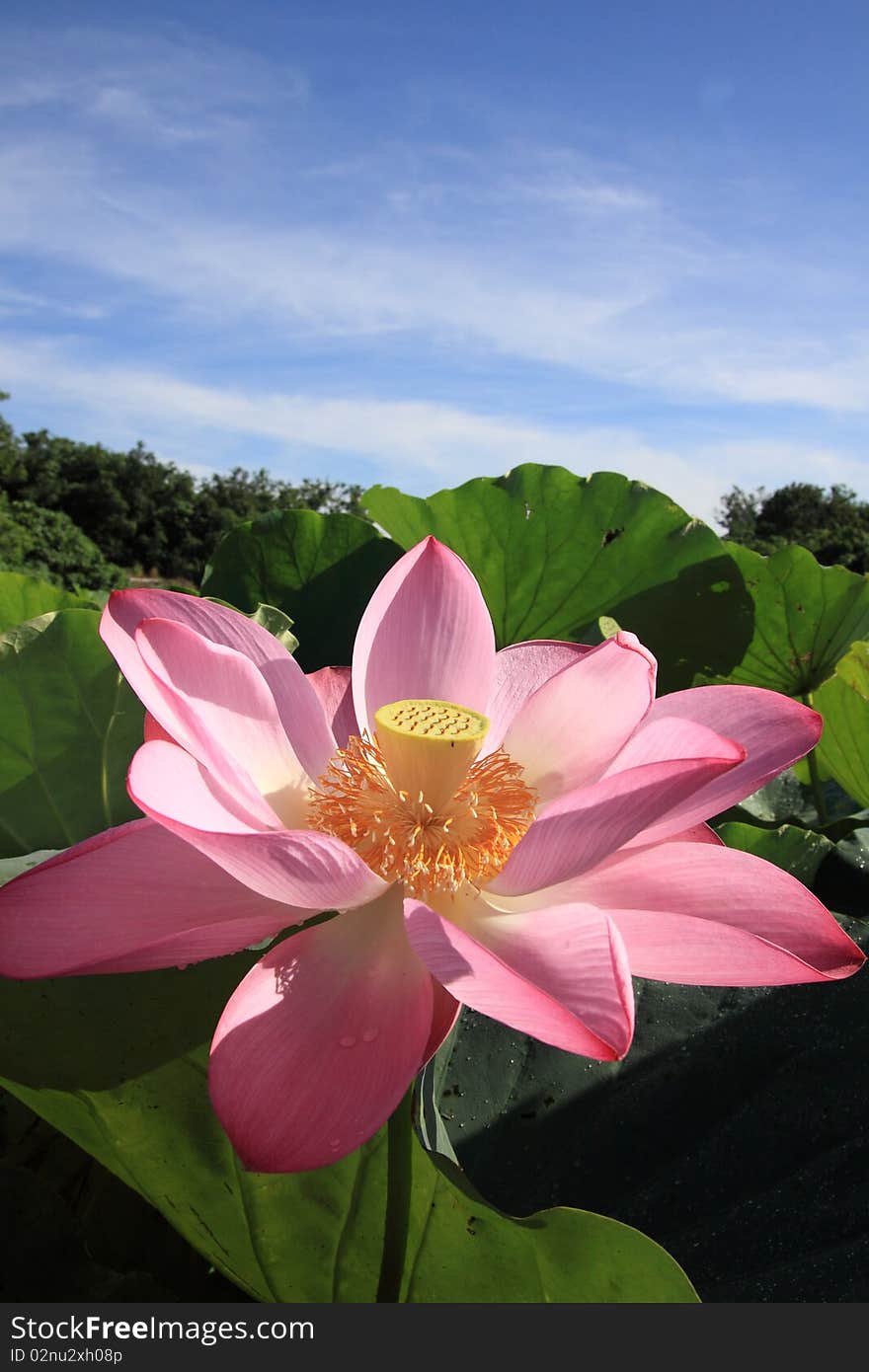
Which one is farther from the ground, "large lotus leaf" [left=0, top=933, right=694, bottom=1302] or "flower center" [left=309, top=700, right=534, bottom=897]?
"flower center" [left=309, top=700, right=534, bottom=897]

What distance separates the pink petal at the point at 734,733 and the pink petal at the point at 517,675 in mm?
78

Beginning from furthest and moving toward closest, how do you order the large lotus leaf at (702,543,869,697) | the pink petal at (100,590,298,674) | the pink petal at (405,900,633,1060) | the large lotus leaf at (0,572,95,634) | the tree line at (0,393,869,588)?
the tree line at (0,393,869,588) → the large lotus leaf at (702,543,869,697) → the large lotus leaf at (0,572,95,634) → the pink petal at (100,590,298,674) → the pink petal at (405,900,633,1060)

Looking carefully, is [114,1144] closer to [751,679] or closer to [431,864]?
[431,864]

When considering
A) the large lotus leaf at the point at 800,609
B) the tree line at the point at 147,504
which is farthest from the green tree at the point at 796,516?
the large lotus leaf at the point at 800,609

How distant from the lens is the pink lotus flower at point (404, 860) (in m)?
0.33

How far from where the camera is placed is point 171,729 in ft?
1.27

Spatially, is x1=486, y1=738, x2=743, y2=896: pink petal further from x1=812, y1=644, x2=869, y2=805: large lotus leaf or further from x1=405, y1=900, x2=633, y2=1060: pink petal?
x1=812, y1=644, x2=869, y2=805: large lotus leaf

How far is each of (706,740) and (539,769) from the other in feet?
0.39

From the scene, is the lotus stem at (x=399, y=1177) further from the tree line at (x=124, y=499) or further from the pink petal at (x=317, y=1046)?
the tree line at (x=124, y=499)

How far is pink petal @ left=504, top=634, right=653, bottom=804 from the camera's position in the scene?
0.45 meters

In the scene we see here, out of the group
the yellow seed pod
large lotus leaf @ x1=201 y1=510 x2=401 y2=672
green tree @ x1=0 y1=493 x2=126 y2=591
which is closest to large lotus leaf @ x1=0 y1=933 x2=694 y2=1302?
the yellow seed pod

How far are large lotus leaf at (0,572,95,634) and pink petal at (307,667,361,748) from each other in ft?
0.69

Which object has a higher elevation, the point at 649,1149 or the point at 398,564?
the point at 398,564

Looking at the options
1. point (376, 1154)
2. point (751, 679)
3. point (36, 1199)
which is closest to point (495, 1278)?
point (376, 1154)
